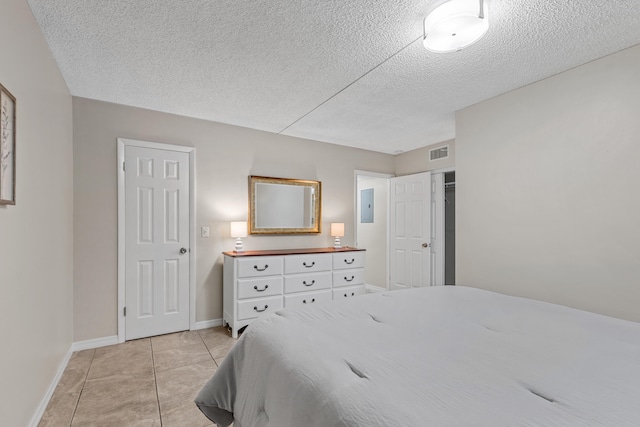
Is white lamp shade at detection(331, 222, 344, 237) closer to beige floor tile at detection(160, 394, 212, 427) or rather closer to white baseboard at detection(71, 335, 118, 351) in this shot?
beige floor tile at detection(160, 394, 212, 427)

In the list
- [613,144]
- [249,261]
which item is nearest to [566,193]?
[613,144]

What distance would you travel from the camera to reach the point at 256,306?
332 centimetres

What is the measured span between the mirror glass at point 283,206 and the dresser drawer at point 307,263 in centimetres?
58

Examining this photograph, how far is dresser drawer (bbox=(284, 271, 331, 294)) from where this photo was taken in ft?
11.5

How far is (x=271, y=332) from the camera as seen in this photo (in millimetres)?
1382

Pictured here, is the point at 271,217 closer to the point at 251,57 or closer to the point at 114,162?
the point at 114,162

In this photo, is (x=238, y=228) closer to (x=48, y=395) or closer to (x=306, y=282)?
(x=306, y=282)

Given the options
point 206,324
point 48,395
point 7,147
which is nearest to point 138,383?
point 48,395

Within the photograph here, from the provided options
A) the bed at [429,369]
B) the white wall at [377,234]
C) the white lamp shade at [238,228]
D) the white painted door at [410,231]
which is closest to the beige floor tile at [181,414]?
the bed at [429,369]

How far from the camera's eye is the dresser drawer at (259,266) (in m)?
3.24

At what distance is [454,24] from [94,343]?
13.0 feet

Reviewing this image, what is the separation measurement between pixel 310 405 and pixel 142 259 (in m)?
2.91

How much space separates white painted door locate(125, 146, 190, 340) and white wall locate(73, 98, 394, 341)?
→ 0.44 ft

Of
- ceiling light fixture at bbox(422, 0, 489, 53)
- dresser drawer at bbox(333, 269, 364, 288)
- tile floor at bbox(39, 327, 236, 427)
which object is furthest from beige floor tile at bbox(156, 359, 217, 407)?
ceiling light fixture at bbox(422, 0, 489, 53)
